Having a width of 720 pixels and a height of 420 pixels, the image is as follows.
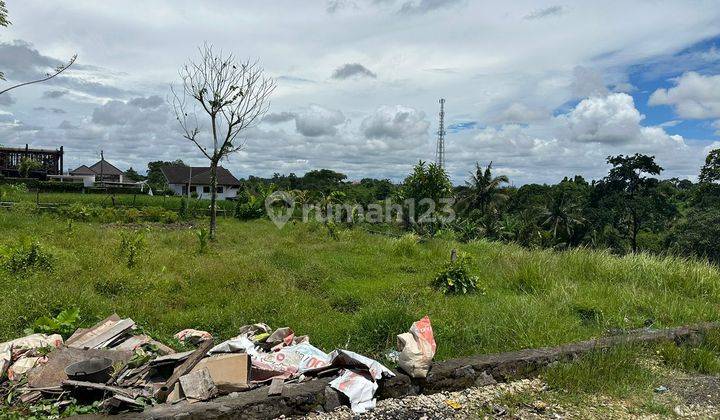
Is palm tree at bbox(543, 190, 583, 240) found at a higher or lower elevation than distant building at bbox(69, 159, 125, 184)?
lower

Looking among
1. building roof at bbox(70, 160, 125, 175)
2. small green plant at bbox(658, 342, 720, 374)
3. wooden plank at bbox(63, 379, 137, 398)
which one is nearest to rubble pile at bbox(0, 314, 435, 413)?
wooden plank at bbox(63, 379, 137, 398)

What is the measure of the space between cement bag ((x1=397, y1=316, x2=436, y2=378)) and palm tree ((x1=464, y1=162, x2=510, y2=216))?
29.4 metres

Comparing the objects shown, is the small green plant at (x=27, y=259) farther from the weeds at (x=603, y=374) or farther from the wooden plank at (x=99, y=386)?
the weeds at (x=603, y=374)

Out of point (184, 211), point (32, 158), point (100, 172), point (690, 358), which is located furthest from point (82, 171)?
point (690, 358)

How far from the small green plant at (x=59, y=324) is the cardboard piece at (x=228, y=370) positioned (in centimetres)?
179

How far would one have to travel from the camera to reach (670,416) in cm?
360

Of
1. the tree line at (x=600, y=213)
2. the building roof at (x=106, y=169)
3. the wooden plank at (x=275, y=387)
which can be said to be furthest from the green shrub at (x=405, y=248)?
the building roof at (x=106, y=169)

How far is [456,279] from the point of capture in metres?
7.22

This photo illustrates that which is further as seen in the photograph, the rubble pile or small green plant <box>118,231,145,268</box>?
small green plant <box>118,231,145,268</box>

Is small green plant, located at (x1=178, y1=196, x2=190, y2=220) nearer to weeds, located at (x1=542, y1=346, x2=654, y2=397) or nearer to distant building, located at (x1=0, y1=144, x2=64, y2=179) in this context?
weeds, located at (x1=542, y1=346, x2=654, y2=397)

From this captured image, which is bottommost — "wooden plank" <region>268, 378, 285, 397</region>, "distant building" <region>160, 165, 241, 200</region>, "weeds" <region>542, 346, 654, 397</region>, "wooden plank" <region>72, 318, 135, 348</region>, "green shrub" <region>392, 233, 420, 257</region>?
"weeds" <region>542, 346, 654, 397</region>

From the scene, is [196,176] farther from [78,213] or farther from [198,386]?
[198,386]

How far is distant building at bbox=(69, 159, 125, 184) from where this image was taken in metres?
48.0

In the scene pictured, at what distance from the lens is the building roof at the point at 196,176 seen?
45.5 meters
